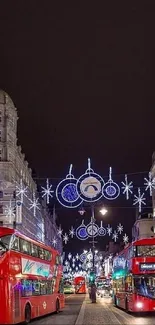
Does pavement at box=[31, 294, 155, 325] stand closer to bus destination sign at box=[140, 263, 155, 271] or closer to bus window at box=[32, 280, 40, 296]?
bus window at box=[32, 280, 40, 296]

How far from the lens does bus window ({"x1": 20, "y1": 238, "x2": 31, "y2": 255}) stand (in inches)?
883

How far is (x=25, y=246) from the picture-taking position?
2323 centimetres

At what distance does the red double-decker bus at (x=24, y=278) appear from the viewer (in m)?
19.8

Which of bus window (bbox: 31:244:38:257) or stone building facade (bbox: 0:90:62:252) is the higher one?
stone building facade (bbox: 0:90:62:252)

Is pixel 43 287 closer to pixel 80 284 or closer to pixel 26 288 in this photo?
pixel 26 288

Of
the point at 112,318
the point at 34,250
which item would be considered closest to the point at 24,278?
the point at 34,250

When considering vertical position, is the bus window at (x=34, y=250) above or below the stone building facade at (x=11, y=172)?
below

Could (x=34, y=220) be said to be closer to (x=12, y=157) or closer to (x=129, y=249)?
(x=12, y=157)

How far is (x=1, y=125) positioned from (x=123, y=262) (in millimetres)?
72405

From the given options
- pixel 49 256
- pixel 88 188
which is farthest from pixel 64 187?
pixel 49 256

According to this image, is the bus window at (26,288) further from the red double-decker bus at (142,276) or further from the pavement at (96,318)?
the red double-decker bus at (142,276)

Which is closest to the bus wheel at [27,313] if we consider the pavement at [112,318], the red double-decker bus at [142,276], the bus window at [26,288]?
the bus window at [26,288]

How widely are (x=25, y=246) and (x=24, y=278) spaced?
4.45 ft

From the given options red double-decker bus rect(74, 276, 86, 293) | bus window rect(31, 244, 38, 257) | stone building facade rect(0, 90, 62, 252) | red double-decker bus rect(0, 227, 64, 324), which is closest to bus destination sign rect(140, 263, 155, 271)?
red double-decker bus rect(0, 227, 64, 324)
